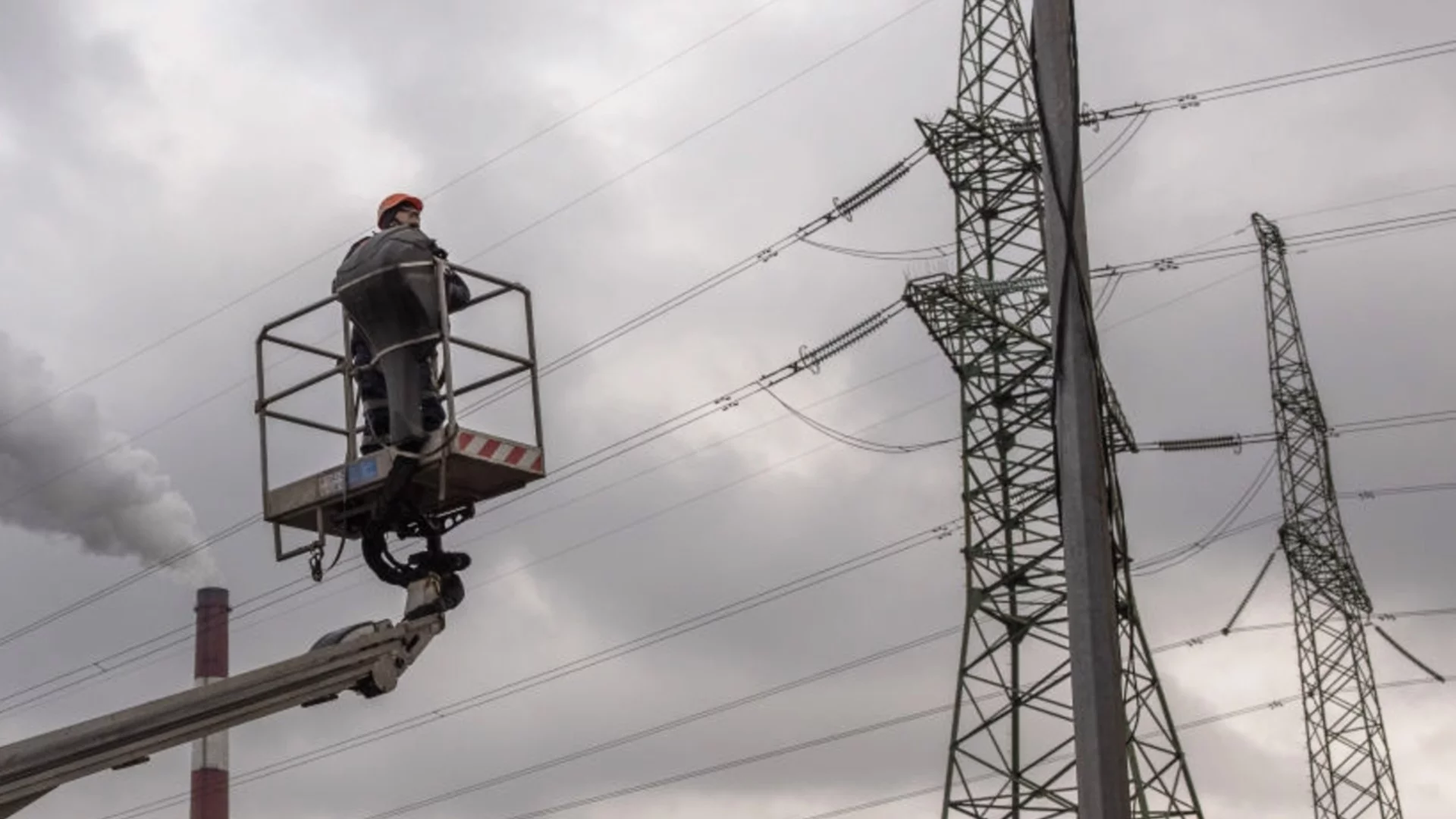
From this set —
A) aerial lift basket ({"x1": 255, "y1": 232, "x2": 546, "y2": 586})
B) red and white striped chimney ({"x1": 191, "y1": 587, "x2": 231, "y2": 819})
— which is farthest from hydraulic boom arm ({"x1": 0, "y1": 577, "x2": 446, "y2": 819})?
red and white striped chimney ({"x1": 191, "y1": 587, "x2": 231, "y2": 819})

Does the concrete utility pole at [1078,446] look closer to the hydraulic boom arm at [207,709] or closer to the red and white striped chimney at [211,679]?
the hydraulic boom arm at [207,709]

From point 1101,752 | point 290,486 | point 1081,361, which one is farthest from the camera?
point 290,486

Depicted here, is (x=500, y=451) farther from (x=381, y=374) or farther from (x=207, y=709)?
(x=207, y=709)

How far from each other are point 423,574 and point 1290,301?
35197 millimetres

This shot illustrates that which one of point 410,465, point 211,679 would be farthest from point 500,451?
point 211,679

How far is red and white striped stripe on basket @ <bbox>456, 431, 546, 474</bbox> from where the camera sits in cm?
1550

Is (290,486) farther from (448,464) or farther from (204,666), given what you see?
(204,666)

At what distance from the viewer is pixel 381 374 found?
16.1 metres

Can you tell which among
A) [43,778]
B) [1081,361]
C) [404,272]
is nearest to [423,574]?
[404,272]

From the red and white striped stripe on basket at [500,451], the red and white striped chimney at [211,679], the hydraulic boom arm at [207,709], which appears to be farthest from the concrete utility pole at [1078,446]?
the red and white striped chimney at [211,679]

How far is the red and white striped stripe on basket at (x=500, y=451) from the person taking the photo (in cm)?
1550

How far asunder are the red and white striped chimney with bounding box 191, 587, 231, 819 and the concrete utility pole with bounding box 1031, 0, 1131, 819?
102 feet

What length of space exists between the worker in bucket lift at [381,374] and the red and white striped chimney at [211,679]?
26.3 metres

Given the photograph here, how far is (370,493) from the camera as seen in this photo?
15859 millimetres
